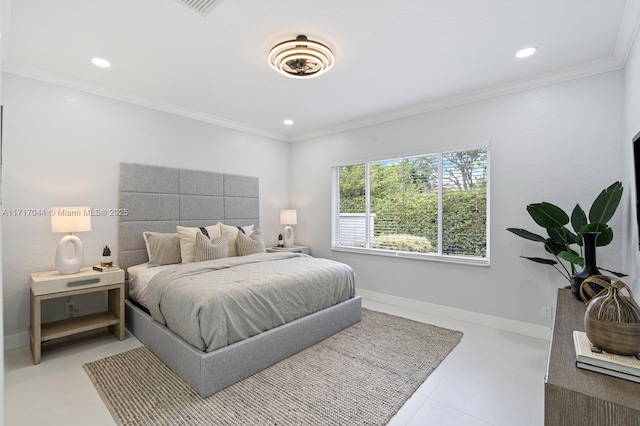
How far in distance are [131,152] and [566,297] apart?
177 inches

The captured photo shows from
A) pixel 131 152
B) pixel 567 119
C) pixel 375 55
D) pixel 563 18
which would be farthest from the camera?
pixel 131 152

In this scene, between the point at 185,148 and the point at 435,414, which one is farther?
the point at 185,148

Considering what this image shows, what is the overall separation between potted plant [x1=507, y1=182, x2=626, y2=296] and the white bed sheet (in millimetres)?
3656

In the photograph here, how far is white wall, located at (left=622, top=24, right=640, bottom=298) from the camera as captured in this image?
2164 millimetres

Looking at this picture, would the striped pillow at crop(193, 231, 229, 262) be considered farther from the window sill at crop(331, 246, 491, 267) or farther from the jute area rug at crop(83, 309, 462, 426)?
the window sill at crop(331, 246, 491, 267)

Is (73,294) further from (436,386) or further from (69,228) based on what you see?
(436,386)

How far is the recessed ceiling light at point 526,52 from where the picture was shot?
254 cm

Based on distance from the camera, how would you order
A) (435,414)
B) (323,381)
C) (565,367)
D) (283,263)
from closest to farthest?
(565,367)
(435,414)
(323,381)
(283,263)

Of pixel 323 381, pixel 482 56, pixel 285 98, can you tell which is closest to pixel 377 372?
pixel 323 381

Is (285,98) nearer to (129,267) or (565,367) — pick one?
(129,267)

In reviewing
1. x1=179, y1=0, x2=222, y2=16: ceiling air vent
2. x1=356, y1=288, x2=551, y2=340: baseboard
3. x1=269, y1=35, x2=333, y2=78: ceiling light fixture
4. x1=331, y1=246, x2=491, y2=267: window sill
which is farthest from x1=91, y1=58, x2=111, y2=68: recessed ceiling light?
x1=356, y1=288, x2=551, y2=340: baseboard

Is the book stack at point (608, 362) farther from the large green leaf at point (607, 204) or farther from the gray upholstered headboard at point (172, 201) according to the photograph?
the gray upholstered headboard at point (172, 201)

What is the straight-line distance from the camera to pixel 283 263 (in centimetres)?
330

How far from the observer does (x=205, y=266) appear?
2.94 m
